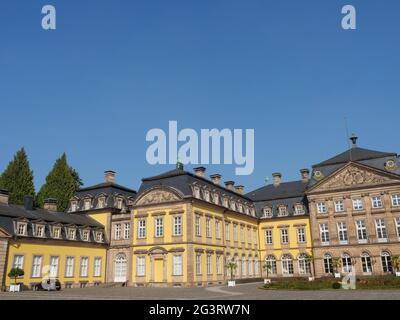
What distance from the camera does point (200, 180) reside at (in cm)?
4616

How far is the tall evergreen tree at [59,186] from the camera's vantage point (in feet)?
215

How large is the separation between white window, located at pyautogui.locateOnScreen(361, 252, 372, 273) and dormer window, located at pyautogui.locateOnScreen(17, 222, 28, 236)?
122ft

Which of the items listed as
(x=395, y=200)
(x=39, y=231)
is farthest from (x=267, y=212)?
(x=39, y=231)

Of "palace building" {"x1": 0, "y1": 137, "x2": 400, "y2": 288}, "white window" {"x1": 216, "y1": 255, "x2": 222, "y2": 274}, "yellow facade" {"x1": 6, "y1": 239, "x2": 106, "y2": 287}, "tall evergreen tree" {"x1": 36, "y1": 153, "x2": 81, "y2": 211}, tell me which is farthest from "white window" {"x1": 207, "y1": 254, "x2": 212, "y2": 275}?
"tall evergreen tree" {"x1": 36, "y1": 153, "x2": 81, "y2": 211}

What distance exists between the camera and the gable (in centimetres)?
4338

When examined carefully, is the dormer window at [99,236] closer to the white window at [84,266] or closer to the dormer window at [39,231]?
the white window at [84,266]

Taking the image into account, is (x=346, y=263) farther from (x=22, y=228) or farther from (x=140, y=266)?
(x=22, y=228)

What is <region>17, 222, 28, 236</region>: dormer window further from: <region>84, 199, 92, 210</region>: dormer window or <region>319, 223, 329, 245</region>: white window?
<region>319, 223, 329, 245</region>: white window

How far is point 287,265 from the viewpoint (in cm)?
5497

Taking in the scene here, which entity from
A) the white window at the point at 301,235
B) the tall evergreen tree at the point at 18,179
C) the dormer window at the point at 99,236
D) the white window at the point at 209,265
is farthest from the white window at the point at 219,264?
the tall evergreen tree at the point at 18,179

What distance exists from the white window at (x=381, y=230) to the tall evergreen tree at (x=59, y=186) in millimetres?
45503
